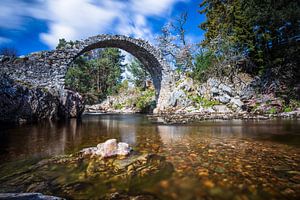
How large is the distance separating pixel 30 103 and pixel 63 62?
4.74 m

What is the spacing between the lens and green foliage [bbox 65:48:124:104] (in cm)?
2758

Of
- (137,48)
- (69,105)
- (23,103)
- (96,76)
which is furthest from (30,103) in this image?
(96,76)

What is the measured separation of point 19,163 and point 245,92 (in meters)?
14.7

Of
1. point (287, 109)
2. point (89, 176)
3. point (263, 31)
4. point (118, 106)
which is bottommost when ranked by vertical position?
point (89, 176)

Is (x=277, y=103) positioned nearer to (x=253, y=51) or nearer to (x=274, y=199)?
(x=253, y=51)

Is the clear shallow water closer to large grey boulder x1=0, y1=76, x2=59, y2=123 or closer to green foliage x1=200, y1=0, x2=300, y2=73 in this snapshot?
large grey boulder x1=0, y1=76, x2=59, y2=123

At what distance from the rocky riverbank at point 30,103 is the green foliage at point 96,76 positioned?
16459 millimetres

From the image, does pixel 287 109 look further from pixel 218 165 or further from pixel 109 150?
pixel 109 150

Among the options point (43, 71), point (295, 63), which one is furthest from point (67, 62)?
point (295, 63)

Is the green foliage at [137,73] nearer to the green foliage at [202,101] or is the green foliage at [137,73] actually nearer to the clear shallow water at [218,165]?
the green foliage at [202,101]

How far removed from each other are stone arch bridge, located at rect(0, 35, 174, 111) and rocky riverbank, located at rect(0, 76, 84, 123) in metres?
1.34

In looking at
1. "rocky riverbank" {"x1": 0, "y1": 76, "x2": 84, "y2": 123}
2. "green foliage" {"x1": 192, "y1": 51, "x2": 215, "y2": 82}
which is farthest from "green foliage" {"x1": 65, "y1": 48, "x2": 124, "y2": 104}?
"rocky riverbank" {"x1": 0, "y1": 76, "x2": 84, "y2": 123}

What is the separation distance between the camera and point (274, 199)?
1659 mm

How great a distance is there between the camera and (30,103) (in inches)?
316
